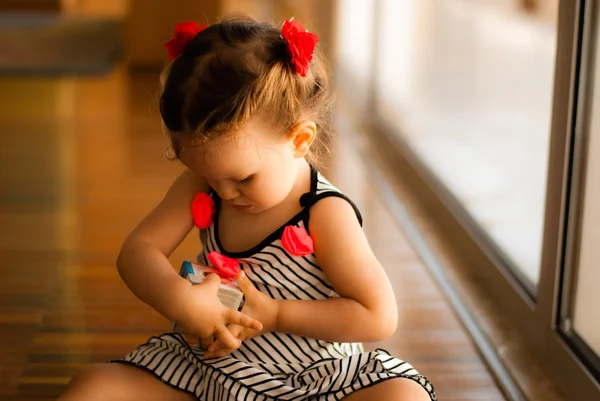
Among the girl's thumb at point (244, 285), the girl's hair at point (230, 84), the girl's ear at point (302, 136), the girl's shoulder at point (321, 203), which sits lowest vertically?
the girl's thumb at point (244, 285)

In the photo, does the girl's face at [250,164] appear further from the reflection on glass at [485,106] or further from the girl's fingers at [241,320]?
the reflection on glass at [485,106]

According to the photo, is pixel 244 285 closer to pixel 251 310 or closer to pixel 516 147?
pixel 251 310

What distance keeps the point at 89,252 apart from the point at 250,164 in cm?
98

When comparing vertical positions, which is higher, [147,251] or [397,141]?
[147,251]

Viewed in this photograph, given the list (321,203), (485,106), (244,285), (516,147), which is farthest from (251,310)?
(485,106)

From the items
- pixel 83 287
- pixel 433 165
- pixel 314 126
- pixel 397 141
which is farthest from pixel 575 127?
pixel 397 141

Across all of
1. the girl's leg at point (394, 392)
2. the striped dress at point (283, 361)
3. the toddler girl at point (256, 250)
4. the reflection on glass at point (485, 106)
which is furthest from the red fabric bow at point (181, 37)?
the reflection on glass at point (485, 106)

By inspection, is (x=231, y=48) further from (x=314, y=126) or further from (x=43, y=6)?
(x=43, y=6)

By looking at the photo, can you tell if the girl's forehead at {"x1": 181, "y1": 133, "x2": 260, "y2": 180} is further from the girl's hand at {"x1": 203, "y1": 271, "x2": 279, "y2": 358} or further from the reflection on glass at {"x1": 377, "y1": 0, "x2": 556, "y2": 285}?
the reflection on glass at {"x1": 377, "y1": 0, "x2": 556, "y2": 285}

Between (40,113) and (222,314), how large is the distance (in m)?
2.43

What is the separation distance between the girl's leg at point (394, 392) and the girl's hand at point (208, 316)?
15 cm

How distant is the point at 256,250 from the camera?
3.86ft

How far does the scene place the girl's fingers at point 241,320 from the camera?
3.56 feet

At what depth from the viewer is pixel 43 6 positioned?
6273 mm
